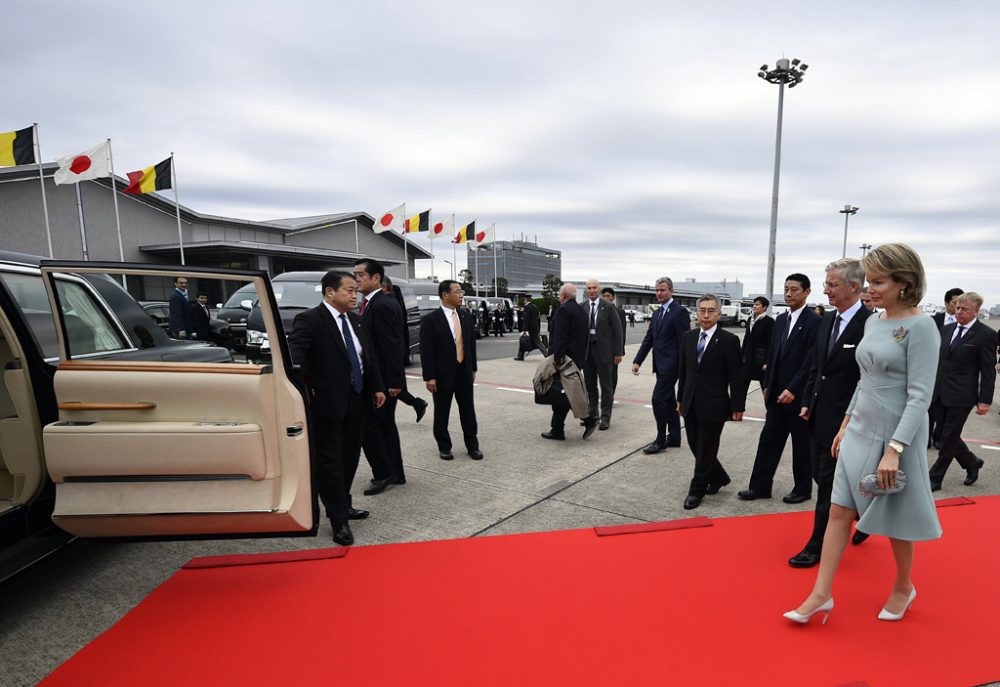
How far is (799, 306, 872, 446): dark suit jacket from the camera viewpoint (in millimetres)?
3178

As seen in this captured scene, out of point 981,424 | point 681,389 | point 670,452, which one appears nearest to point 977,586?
point 681,389

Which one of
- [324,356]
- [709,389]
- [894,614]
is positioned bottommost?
[894,614]

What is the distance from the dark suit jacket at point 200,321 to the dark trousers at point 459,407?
214 inches

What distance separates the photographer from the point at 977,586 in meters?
2.86

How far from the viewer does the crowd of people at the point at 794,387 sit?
2344 mm

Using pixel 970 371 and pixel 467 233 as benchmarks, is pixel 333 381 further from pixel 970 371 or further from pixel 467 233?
pixel 467 233

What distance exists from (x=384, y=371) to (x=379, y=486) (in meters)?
0.90

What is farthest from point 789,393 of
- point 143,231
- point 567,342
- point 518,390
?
point 143,231

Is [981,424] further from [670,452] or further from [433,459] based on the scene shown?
[433,459]

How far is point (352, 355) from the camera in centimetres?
372

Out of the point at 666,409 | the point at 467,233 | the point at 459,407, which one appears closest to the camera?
the point at 459,407

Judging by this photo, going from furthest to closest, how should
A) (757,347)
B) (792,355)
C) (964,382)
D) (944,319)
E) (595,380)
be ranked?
1. (595,380)
2. (944,319)
3. (757,347)
4. (964,382)
5. (792,355)

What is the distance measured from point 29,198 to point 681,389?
26.8m

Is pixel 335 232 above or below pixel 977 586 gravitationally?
above
